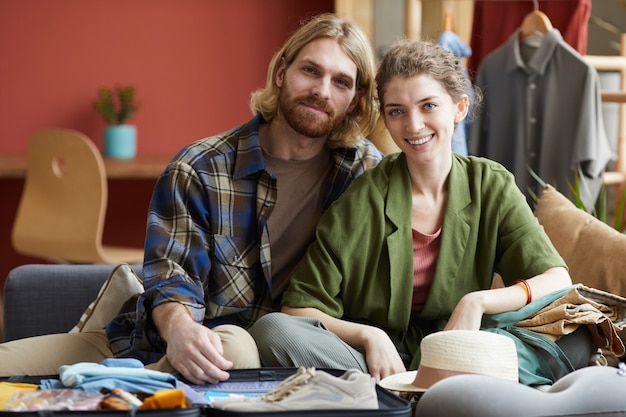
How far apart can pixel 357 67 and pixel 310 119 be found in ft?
0.61

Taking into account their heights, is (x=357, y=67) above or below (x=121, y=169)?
above

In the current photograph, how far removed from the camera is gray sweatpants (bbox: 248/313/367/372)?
1.94 metres

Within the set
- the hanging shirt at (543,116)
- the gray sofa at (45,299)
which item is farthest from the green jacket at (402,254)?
the hanging shirt at (543,116)

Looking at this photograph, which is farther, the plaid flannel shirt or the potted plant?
the potted plant

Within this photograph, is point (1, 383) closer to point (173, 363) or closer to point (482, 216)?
point (173, 363)

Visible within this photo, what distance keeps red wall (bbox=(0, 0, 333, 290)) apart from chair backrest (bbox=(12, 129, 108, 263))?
0.74m

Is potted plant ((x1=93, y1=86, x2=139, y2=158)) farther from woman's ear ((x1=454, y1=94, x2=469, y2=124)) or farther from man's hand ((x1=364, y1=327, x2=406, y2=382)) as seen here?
man's hand ((x1=364, y1=327, x2=406, y2=382))

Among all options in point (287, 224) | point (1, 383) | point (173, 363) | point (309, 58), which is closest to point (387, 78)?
point (309, 58)

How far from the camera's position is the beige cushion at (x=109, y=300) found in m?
2.38

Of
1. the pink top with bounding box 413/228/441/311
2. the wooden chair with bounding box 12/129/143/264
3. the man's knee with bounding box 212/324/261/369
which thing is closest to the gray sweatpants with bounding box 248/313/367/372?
the man's knee with bounding box 212/324/261/369

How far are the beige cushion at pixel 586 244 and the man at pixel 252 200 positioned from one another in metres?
0.49

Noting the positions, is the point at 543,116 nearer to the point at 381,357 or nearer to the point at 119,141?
the point at 381,357

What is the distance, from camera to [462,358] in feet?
5.89

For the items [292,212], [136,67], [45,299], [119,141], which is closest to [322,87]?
[292,212]
